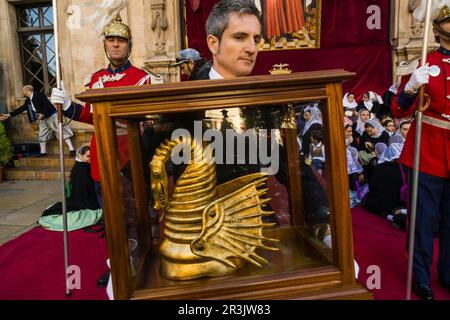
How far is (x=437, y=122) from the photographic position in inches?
84.6

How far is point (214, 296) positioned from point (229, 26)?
3.57 ft

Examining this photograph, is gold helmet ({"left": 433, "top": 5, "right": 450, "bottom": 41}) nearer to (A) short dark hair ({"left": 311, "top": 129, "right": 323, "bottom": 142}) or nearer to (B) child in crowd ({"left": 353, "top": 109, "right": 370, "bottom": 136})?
(A) short dark hair ({"left": 311, "top": 129, "right": 323, "bottom": 142})

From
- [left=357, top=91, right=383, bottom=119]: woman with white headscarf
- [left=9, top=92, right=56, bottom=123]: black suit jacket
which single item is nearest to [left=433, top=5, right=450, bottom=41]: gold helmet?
[left=357, top=91, right=383, bottom=119]: woman with white headscarf

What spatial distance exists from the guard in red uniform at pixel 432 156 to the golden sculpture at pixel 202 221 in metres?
1.26

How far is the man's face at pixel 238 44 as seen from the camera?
1521 millimetres

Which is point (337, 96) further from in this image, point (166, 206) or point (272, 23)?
point (272, 23)

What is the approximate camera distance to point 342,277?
1273 millimetres

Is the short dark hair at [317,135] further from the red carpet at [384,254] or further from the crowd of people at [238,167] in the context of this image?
the red carpet at [384,254]

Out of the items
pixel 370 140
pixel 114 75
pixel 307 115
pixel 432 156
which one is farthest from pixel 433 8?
pixel 370 140

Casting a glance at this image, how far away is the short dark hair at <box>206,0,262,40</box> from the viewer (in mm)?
1525

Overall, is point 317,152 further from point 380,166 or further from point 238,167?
point 380,166

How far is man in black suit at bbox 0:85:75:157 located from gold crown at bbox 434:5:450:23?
20.9 ft

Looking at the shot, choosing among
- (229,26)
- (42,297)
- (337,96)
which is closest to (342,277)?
(337,96)

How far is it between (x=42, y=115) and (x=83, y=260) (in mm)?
4762
